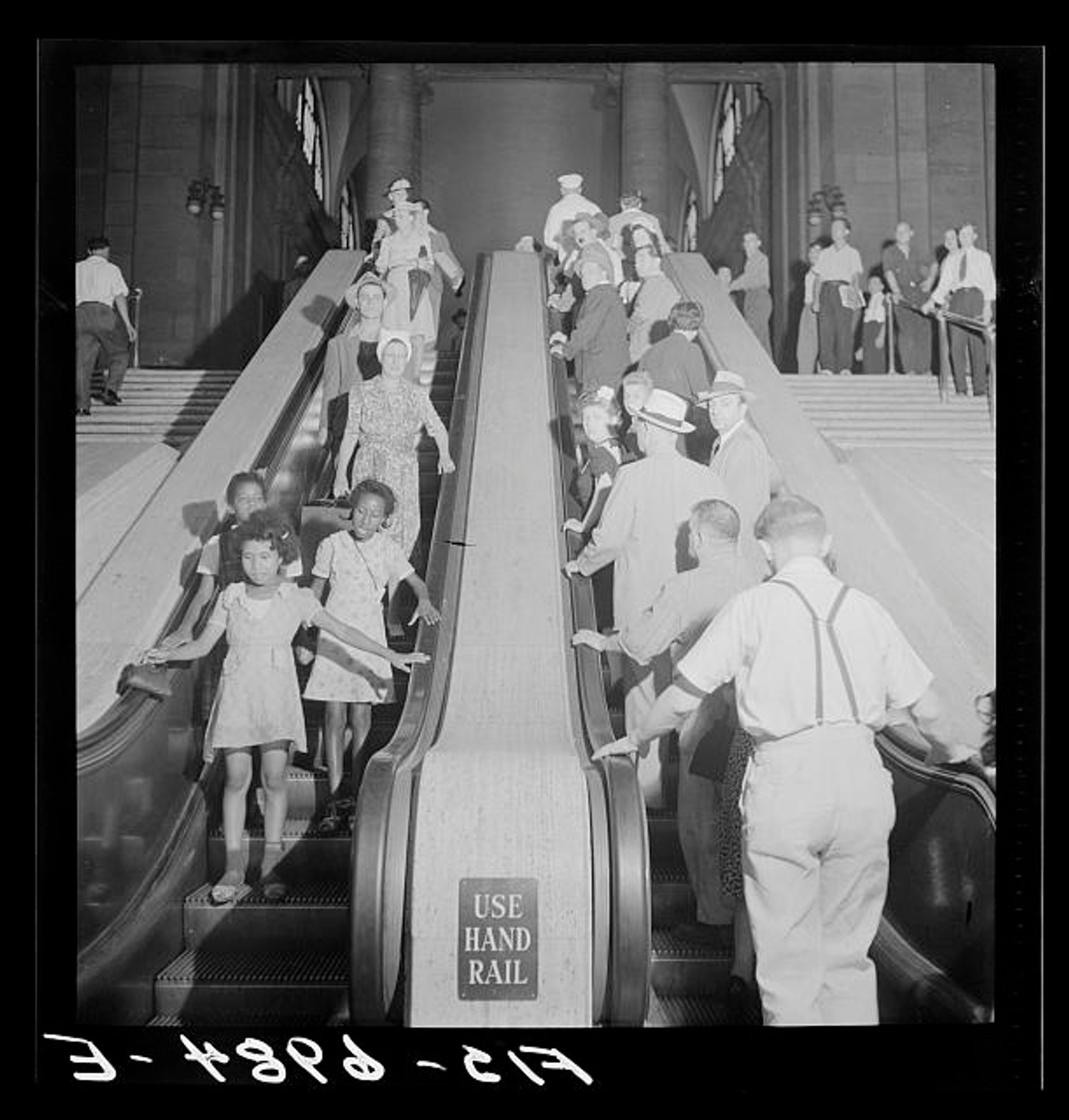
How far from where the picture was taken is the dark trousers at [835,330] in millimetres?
6449

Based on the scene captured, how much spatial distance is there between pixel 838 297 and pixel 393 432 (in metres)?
2.80

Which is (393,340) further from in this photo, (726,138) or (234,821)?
(726,138)

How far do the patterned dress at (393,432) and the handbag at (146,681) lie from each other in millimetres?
1138

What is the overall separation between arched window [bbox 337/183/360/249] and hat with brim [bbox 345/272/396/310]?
1.35m

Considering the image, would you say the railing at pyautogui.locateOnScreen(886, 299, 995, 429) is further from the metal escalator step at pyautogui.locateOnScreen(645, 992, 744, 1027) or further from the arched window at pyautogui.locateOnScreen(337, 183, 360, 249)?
the arched window at pyautogui.locateOnScreen(337, 183, 360, 249)

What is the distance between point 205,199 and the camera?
766 centimetres

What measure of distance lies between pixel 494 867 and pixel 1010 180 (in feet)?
9.32

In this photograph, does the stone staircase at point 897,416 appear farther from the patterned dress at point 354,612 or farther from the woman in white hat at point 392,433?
the patterned dress at point 354,612

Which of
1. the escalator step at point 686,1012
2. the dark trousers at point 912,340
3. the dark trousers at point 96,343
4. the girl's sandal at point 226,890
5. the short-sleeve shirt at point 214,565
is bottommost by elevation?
the escalator step at point 686,1012

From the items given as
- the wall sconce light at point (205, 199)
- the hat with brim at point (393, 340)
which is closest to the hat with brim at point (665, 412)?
the hat with brim at point (393, 340)

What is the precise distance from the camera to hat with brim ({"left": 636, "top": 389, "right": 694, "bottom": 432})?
4797 millimetres

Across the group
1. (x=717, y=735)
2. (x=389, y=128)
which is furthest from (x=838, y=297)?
(x=717, y=735)

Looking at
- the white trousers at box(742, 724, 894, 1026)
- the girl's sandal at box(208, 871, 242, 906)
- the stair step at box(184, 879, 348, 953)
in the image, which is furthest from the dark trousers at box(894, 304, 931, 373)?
the girl's sandal at box(208, 871, 242, 906)

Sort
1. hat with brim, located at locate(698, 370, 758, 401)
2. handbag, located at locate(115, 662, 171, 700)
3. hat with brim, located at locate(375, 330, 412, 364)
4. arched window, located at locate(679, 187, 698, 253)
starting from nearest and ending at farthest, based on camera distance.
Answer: handbag, located at locate(115, 662, 171, 700) → hat with brim, located at locate(698, 370, 758, 401) → hat with brim, located at locate(375, 330, 412, 364) → arched window, located at locate(679, 187, 698, 253)
